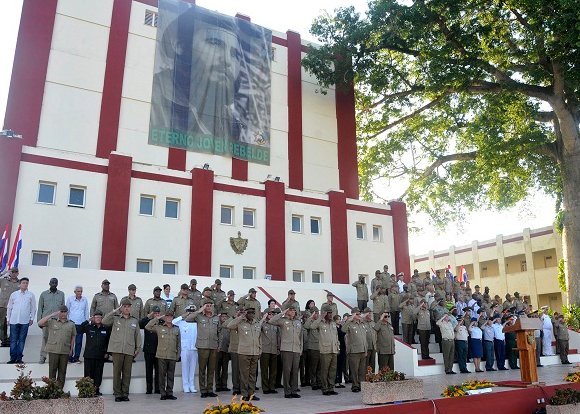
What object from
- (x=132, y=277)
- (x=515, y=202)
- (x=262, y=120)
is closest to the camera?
(x=132, y=277)

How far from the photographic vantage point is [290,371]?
10.3m

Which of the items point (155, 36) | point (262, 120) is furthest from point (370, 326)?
point (155, 36)

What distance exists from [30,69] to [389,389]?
17.9 meters

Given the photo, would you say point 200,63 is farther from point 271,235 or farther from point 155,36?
point 271,235

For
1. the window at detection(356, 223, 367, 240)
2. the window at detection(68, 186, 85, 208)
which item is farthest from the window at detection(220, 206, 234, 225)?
the window at detection(356, 223, 367, 240)

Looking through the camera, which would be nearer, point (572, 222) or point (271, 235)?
point (271, 235)

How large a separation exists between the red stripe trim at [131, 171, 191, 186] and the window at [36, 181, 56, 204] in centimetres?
271

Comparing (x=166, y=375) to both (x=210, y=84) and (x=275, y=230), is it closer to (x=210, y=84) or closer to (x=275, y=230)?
(x=275, y=230)

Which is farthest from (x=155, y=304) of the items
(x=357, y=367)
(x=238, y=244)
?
(x=238, y=244)

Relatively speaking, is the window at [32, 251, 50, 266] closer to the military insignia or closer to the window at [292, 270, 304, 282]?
the military insignia

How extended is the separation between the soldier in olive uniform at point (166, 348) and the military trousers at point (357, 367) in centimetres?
363

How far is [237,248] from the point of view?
20156mm

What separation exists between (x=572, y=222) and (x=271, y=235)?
13394 mm

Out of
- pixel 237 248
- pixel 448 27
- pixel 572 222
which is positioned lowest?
pixel 237 248
